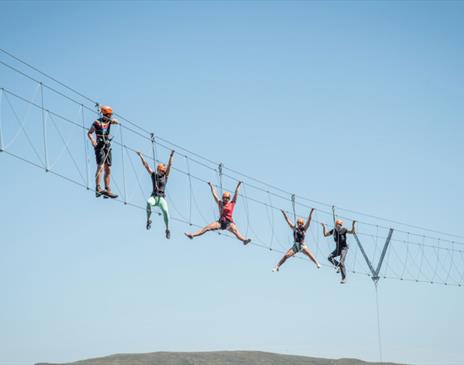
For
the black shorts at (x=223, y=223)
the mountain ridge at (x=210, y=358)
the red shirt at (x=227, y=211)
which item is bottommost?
the mountain ridge at (x=210, y=358)

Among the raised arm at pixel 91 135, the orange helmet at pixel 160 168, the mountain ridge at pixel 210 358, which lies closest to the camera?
the raised arm at pixel 91 135

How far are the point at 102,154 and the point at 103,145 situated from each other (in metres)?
0.29

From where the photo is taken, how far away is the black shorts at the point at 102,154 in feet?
81.6

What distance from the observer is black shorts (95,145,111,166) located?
24.9 m

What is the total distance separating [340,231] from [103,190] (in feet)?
43.4

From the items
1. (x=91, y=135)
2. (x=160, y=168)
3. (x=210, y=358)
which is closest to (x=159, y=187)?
(x=160, y=168)

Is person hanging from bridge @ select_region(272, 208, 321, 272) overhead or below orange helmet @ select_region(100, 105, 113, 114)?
below

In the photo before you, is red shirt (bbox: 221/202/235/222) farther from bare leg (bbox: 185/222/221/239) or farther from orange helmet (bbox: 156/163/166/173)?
orange helmet (bbox: 156/163/166/173)

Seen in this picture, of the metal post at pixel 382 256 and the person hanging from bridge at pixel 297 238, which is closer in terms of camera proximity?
the person hanging from bridge at pixel 297 238

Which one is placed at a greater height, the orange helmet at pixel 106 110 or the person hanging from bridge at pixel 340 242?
the orange helmet at pixel 106 110

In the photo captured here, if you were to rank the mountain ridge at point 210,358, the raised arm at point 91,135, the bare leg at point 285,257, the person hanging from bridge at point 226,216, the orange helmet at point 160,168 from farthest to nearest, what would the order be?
the mountain ridge at point 210,358
the bare leg at point 285,257
the person hanging from bridge at point 226,216
the orange helmet at point 160,168
the raised arm at point 91,135

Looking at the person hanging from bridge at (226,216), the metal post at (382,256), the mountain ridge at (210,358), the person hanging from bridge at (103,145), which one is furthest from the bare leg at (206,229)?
the mountain ridge at (210,358)

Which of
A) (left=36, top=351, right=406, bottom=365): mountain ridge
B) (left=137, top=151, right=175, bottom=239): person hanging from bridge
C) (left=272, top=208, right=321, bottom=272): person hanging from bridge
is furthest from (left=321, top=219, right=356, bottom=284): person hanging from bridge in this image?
(left=36, top=351, right=406, bottom=365): mountain ridge

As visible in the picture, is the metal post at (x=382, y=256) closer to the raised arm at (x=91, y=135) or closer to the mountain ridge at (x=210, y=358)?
Result: the raised arm at (x=91, y=135)
